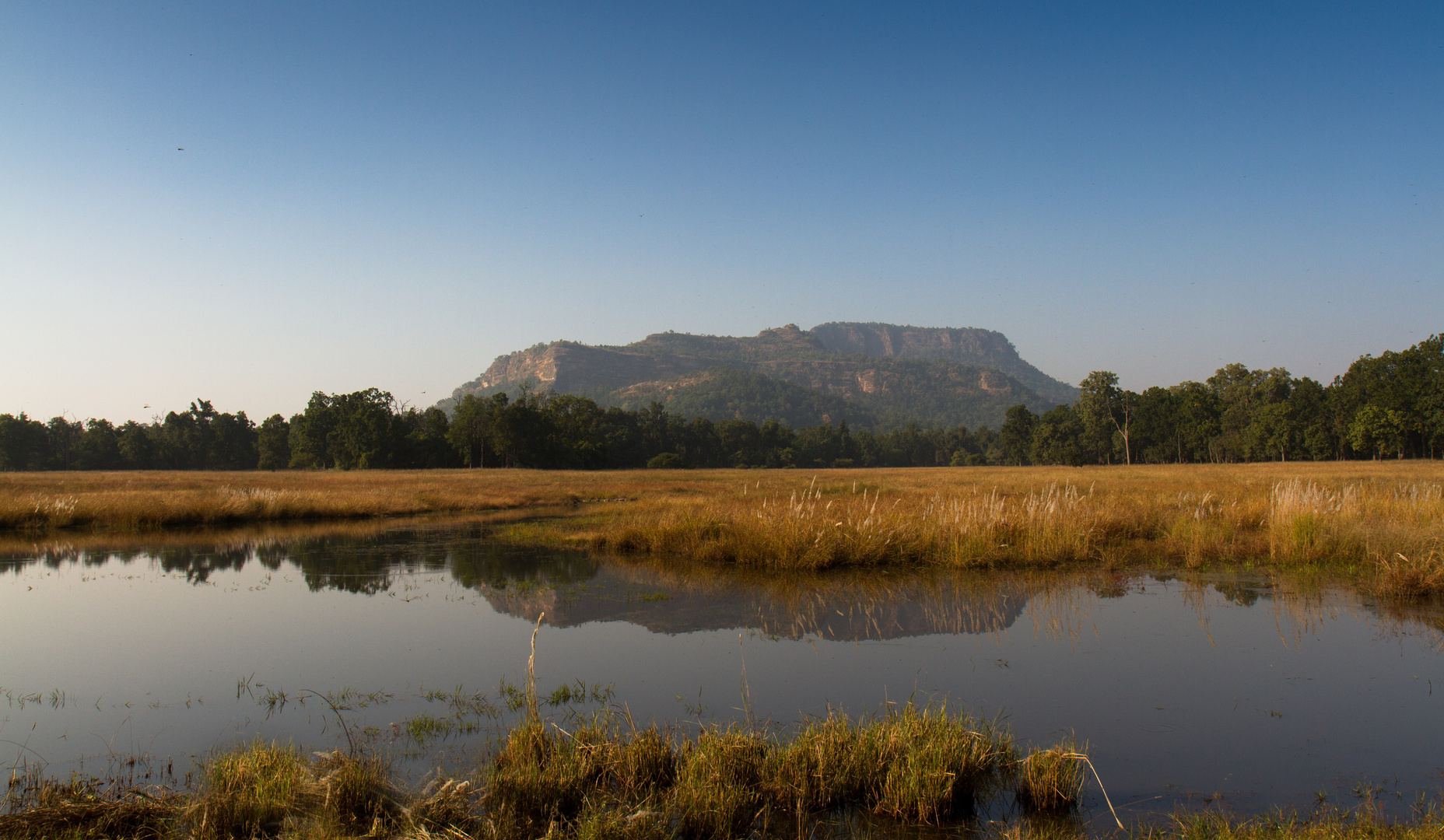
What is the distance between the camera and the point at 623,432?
338 ft

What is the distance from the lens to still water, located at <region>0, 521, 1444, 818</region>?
502 cm

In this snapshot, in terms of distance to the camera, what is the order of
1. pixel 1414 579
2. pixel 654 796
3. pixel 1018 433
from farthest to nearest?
pixel 1018 433 < pixel 1414 579 < pixel 654 796

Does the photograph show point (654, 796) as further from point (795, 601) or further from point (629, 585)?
point (629, 585)

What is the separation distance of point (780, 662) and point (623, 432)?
97.0 metres

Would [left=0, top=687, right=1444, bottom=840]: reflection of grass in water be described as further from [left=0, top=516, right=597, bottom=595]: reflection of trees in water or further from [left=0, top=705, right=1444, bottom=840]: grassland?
[left=0, top=516, right=597, bottom=595]: reflection of trees in water

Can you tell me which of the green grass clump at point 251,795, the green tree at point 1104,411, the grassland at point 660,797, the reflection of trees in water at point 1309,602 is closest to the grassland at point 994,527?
the reflection of trees in water at point 1309,602

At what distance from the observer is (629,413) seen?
379 feet

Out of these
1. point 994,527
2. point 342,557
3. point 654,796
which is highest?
point 994,527

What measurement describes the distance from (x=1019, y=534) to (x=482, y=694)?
10.4m

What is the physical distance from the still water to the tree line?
68034 millimetres

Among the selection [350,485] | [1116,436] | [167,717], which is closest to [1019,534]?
[167,717]

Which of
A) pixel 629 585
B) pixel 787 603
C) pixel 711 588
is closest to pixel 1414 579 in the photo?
pixel 787 603

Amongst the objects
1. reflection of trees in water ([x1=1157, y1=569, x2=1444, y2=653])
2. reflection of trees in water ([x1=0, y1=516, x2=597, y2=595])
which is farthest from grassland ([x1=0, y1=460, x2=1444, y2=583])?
reflection of trees in water ([x1=0, y1=516, x2=597, y2=595])

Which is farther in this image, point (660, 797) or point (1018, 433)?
point (1018, 433)
